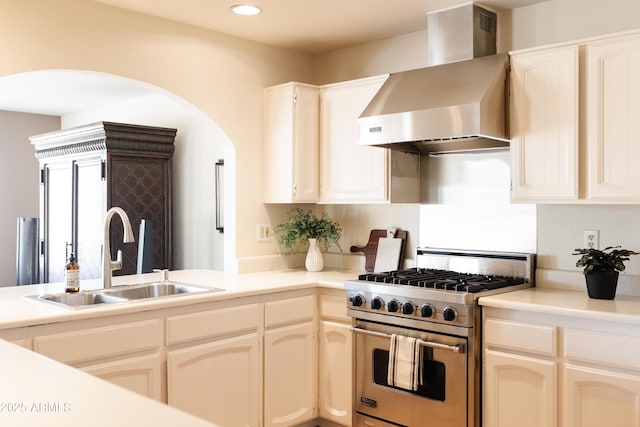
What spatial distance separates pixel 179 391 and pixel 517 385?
154cm

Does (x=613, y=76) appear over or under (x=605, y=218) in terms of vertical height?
over

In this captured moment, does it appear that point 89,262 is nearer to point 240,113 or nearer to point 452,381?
point 240,113

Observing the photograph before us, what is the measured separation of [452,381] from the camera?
9.36 ft

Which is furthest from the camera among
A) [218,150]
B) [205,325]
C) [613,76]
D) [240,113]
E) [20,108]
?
[20,108]

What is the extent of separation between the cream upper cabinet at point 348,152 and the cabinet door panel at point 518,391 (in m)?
1.20

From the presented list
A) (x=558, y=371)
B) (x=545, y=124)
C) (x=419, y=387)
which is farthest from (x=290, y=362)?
(x=545, y=124)

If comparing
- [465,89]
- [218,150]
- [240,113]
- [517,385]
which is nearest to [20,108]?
[218,150]

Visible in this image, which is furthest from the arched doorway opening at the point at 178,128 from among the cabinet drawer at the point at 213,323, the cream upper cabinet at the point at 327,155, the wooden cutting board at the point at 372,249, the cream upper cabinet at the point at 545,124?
the cream upper cabinet at the point at 545,124

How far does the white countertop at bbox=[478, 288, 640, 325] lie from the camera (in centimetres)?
245

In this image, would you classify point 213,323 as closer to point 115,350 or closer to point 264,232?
point 115,350

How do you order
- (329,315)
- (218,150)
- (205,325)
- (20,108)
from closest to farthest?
1. (205,325)
2. (329,315)
3. (218,150)
4. (20,108)

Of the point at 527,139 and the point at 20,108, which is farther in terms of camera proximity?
the point at 20,108

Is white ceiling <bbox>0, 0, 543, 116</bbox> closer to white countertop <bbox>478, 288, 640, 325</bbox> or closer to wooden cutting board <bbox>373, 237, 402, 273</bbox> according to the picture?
wooden cutting board <bbox>373, 237, 402, 273</bbox>

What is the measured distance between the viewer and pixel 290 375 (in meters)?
3.37
